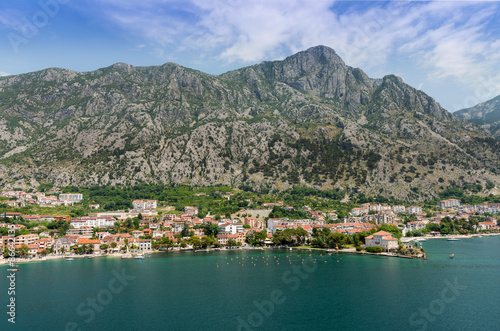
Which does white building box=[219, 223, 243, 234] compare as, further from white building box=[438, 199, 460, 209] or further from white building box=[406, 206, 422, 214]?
white building box=[438, 199, 460, 209]

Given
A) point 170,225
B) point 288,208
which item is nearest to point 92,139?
point 170,225

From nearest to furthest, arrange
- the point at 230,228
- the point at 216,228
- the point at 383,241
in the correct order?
the point at 383,241
the point at 216,228
the point at 230,228

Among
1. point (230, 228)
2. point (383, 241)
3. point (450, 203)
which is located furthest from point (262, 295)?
point (450, 203)

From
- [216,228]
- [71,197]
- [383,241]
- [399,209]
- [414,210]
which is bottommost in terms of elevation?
[383,241]

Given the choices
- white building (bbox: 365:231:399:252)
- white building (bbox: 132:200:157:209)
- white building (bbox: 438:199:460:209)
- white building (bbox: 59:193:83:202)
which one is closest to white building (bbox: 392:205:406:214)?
white building (bbox: 438:199:460:209)

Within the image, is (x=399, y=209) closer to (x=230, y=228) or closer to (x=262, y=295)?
(x=230, y=228)
